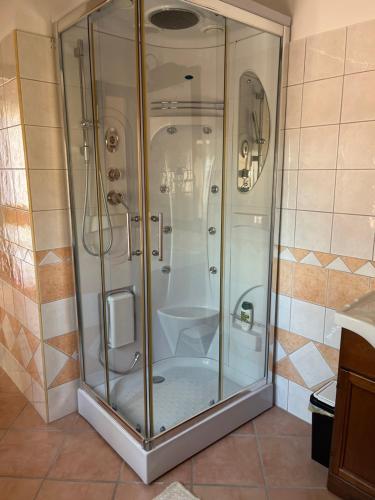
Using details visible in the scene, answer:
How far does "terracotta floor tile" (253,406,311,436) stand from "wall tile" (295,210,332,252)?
39.2 inches

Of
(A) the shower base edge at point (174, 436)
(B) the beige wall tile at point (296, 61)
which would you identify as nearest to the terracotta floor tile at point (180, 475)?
(A) the shower base edge at point (174, 436)

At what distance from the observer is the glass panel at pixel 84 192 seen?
6.22ft

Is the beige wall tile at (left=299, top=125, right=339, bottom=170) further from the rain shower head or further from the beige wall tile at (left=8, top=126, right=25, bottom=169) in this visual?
the beige wall tile at (left=8, top=126, right=25, bottom=169)

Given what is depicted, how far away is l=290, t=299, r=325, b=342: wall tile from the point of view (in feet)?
6.63

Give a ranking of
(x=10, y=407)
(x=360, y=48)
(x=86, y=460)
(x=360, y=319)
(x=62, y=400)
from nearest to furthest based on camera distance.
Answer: (x=360, y=319), (x=360, y=48), (x=86, y=460), (x=62, y=400), (x=10, y=407)

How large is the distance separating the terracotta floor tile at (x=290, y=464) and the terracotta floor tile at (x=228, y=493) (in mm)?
87

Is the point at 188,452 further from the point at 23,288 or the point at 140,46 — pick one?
the point at 140,46

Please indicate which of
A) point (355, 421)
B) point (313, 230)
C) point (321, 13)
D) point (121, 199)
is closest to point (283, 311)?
point (313, 230)

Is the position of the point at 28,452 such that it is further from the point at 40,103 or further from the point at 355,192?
the point at 355,192

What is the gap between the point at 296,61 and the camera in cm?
194

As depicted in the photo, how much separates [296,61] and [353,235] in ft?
3.00

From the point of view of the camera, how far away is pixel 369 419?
147 cm

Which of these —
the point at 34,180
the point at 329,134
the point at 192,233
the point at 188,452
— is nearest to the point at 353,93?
the point at 329,134

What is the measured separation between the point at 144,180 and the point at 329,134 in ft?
3.08
